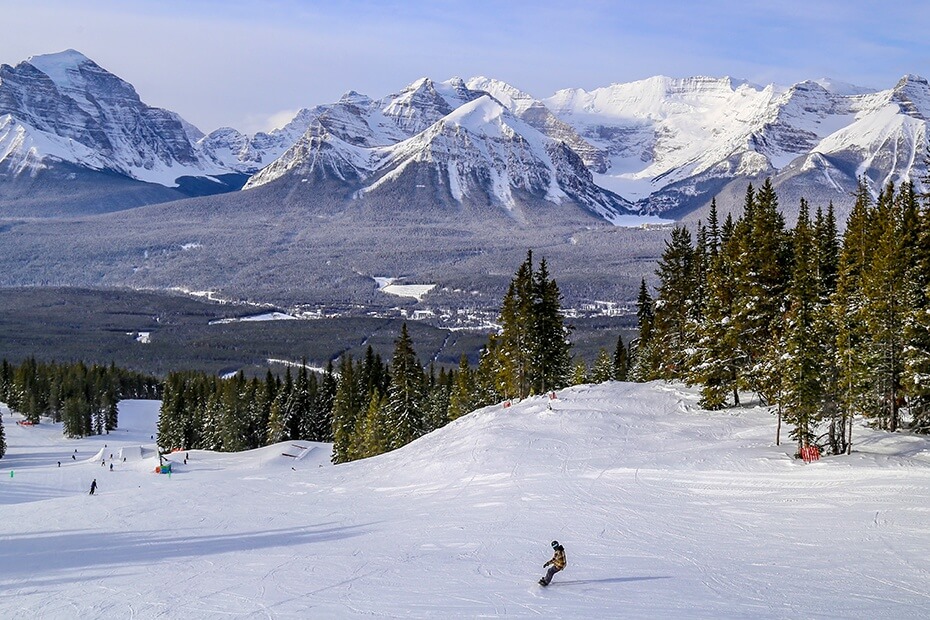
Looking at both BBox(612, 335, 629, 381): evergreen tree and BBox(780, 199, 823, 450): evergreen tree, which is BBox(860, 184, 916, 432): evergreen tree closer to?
BBox(780, 199, 823, 450): evergreen tree

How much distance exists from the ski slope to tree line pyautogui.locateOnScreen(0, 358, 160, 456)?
64.3 meters

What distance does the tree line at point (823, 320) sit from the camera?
122 feet

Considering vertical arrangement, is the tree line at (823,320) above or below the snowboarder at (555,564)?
above

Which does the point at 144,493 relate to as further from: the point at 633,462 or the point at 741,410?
the point at 741,410

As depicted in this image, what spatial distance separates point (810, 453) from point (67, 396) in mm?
110440

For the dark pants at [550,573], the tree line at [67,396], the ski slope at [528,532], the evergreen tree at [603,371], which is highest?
the dark pants at [550,573]

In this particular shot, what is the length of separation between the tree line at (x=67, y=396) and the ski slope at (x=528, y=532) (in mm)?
64344

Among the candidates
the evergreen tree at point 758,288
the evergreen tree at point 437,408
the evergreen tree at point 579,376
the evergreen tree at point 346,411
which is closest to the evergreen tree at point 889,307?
the evergreen tree at point 758,288

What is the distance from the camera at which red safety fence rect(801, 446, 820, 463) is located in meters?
37.6

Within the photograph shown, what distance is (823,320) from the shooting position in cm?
3791

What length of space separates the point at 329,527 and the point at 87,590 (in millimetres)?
11124

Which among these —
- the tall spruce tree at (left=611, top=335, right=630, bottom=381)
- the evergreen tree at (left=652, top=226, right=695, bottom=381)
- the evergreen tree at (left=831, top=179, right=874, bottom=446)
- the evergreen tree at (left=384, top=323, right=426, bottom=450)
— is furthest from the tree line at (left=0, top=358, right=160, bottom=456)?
the evergreen tree at (left=831, top=179, right=874, bottom=446)

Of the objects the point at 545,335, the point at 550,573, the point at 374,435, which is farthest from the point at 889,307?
the point at 374,435

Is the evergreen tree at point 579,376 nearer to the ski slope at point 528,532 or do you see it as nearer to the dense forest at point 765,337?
the dense forest at point 765,337
